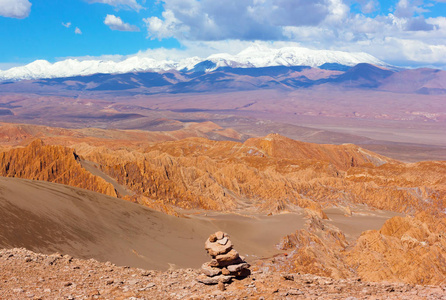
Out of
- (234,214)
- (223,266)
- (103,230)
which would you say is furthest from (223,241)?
(234,214)

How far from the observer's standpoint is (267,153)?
8969cm

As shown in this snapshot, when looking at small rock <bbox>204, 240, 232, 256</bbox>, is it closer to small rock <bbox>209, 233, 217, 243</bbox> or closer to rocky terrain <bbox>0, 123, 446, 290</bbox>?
small rock <bbox>209, 233, 217, 243</bbox>

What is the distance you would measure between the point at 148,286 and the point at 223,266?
2.47 m

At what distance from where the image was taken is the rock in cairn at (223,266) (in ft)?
38.3

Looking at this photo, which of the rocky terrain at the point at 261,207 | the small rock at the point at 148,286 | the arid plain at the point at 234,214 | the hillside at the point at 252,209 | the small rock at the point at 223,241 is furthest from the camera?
the rocky terrain at the point at 261,207

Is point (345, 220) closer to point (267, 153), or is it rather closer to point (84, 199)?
point (84, 199)

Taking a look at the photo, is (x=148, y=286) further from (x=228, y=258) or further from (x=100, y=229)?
(x=100, y=229)

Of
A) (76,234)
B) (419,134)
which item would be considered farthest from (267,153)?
(419,134)

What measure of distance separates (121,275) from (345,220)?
35574mm

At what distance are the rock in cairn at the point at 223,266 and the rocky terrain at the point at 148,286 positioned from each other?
0.25 m

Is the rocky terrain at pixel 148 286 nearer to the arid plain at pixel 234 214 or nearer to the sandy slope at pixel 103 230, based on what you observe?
the arid plain at pixel 234 214

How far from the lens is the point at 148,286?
12.0 m

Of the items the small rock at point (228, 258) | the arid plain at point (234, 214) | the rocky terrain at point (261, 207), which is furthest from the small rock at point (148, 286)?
the rocky terrain at point (261, 207)

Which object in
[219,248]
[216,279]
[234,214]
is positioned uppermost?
[219,248]
